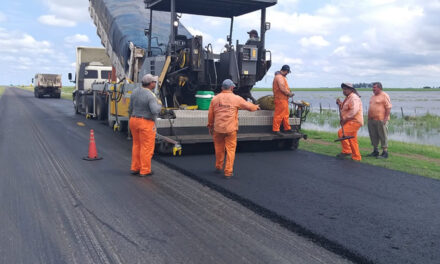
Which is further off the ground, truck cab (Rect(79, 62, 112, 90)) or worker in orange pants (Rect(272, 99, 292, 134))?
truck cab (Rect(79, 62, 112, 90))

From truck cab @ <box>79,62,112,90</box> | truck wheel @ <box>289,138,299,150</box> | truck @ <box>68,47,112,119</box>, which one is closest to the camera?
truck wheel @ <box>289,138,299,150</box>

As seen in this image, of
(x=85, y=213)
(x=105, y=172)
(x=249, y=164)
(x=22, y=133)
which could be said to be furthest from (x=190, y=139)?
(x=22, y=133)

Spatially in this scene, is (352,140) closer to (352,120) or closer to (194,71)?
(352,120)

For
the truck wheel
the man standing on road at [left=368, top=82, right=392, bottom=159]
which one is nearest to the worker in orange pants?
the truck wheel

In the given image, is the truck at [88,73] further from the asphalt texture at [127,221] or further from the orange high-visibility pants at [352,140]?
the orange high-visibility pants at [352,140]

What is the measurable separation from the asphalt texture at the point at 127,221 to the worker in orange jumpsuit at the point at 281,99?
257 cm

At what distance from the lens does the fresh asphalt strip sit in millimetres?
3926

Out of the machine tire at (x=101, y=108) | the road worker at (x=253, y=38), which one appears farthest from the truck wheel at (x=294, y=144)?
the machine tire at (x=101, y=108)

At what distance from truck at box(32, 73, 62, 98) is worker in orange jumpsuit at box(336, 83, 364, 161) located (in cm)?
3621

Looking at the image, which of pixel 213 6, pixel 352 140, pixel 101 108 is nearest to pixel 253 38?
pixel 213 6

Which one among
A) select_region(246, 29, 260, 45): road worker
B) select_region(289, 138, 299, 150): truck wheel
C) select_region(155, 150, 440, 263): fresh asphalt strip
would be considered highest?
select_region(246, 29, 260, 45): road worker

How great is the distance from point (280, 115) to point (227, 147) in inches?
112

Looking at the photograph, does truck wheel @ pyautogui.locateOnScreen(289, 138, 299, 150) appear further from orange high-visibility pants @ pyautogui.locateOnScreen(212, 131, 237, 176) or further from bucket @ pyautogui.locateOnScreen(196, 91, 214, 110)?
orange high-visibility pants @ pyautogui.locateOnScreen(212, 131, 237, 176)

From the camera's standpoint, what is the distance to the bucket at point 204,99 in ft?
30.1
